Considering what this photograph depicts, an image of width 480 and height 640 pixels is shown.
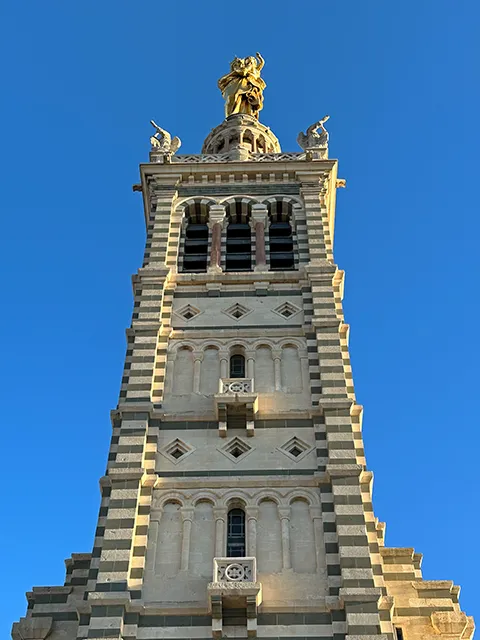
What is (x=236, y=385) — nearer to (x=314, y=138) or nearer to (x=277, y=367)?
(x=277, y=367)

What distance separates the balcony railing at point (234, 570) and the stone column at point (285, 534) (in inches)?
33.3

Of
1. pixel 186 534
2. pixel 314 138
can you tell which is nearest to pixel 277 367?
pixel 186 534

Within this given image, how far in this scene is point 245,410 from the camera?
2366 centimetres

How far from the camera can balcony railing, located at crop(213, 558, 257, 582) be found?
63.9 feet

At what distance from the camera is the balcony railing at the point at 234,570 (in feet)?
63.9

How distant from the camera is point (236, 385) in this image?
955 inches

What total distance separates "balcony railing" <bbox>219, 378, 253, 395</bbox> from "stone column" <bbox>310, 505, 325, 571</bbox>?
3824 millimetres

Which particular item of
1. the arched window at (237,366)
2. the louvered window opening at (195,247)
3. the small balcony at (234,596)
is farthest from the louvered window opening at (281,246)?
the small balcony at (234,596)

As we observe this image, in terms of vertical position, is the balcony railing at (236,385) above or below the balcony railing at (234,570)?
above

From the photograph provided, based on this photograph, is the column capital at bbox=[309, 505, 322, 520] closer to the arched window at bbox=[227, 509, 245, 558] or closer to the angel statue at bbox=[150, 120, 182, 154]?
the arched window at bbox=[227, 509, 245, 558]

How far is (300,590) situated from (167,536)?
3196 mm

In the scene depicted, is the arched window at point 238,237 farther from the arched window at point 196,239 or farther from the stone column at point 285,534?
the stone column at point 285,534

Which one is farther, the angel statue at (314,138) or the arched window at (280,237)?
the angel statue at (314,138)

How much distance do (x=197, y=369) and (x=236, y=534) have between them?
5490 millimetres
